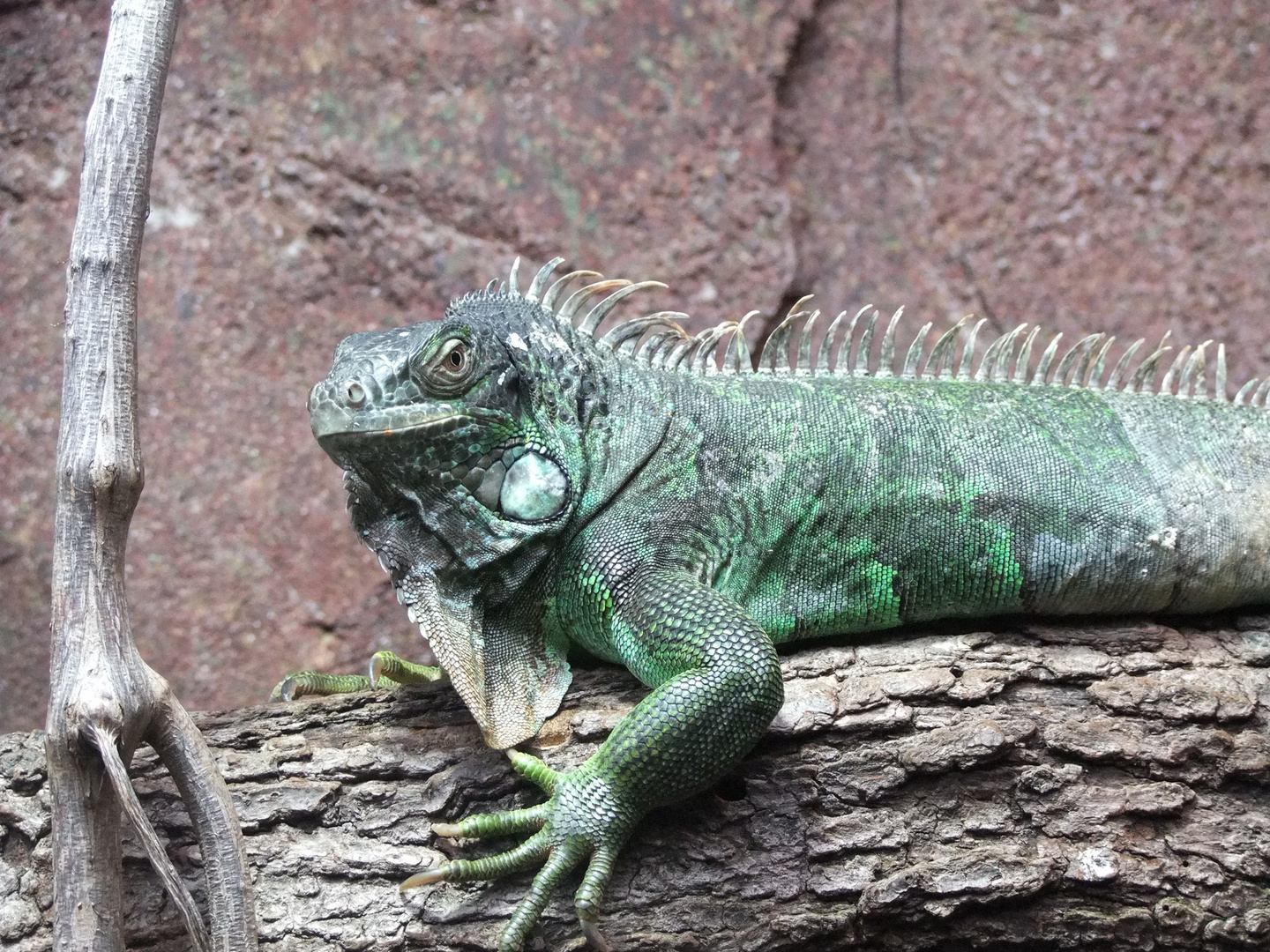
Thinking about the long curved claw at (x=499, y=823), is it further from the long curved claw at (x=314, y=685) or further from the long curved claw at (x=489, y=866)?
the long curved claw at (x=314, y=685)

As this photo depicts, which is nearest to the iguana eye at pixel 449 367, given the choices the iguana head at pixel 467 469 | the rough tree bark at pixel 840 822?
the iguana head at pixel 467 469

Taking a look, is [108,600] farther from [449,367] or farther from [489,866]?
[489,866]

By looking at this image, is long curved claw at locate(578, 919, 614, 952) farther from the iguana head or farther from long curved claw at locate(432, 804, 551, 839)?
the iguana head

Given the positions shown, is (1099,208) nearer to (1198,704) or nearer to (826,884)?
(1198,704)

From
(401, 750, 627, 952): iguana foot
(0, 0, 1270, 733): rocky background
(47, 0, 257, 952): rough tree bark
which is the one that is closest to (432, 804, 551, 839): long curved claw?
(401, 750, 627, 952): iguana foot

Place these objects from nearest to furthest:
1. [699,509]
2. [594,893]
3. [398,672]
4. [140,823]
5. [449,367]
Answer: [140,823]
[594,893]
[449,367]
[699,509]
[398,672]

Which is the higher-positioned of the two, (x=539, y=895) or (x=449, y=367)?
(x=449, y=367)

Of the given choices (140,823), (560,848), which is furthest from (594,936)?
(140,823)
